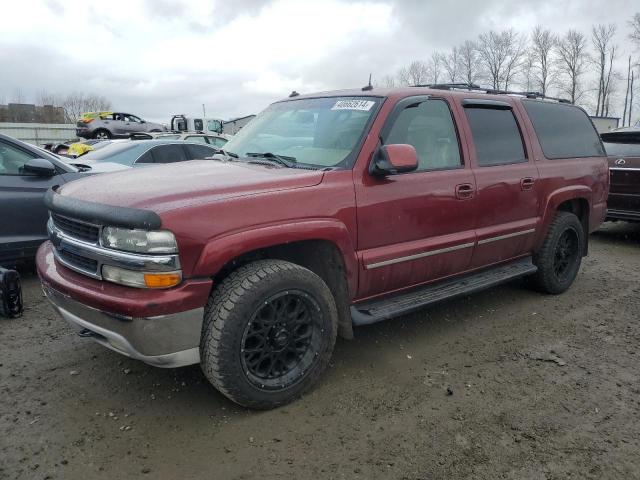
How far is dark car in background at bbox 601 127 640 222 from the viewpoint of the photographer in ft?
23.9

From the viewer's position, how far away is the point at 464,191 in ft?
12.5

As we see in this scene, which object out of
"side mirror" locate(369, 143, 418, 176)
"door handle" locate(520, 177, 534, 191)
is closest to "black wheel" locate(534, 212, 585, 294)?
"door handle" locate(520, 177, 534, 191)

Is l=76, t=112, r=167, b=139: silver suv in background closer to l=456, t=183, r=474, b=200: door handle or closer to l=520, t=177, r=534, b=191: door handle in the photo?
l=520, t=177, r=534, b=191: door handle

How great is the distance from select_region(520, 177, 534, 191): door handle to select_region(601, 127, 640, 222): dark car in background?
3.84 m

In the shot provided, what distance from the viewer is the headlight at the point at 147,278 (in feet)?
8.23

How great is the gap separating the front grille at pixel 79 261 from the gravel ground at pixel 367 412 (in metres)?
0.83

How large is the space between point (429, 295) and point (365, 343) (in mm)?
612

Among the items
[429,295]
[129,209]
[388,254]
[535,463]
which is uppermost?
[129,209]

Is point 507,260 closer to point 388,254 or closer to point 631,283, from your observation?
point 388,254

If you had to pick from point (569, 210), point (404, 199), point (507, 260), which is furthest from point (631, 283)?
point (404, 199)

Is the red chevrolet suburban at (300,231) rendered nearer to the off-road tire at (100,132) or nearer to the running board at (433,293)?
the running board at (433,293)

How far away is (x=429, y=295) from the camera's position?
3.74 metres

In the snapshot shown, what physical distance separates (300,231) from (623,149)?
6.62 meters

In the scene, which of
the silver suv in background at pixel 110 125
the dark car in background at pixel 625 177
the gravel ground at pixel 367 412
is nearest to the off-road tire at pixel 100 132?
the silver suv in background at pixel 110 125
